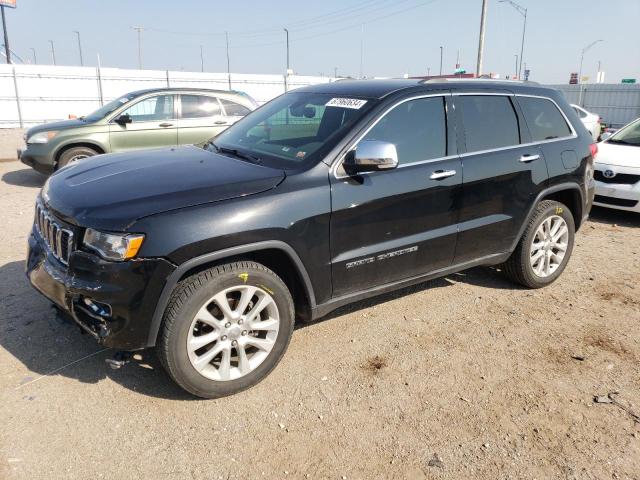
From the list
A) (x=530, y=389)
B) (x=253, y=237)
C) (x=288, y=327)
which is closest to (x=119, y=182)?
(x=253, y=237)

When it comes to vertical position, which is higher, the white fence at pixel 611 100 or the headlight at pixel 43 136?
the white fence at pixel 611 100

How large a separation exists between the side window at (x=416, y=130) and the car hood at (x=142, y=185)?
2.80 ft

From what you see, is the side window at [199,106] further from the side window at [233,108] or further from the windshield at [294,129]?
the windshield at [294,129]

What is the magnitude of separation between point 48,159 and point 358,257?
7.08 meters

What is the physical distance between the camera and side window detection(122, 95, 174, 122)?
8.91 m

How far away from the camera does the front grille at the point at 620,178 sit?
284 inches

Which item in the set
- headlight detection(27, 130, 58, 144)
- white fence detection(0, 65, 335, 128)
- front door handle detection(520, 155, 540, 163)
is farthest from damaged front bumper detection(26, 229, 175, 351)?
white fence detection(0, 65, 335, 128)

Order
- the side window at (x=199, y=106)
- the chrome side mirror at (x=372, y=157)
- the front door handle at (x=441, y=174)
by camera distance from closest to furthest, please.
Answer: the chrome side mirror at (x=372, y=157)
the front door handle at (x=441, y=174)
the side window at (x=199, y=106)

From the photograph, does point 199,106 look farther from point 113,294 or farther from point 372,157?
point 113,294

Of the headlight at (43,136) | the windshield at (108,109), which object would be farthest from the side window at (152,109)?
the headlight at (43,136)

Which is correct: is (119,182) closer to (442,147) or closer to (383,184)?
(383,184)

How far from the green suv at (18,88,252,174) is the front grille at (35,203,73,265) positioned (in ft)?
18.7

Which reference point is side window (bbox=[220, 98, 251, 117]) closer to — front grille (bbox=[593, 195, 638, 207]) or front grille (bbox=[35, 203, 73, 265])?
front grille (bbox=[593, 195, 638, 207])

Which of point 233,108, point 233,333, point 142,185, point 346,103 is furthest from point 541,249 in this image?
point 233,108
